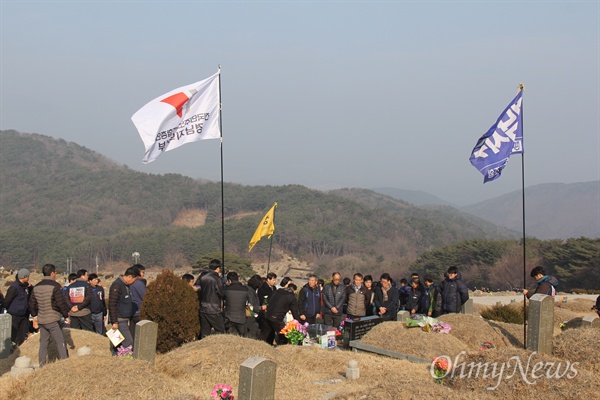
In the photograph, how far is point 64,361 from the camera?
7.94m

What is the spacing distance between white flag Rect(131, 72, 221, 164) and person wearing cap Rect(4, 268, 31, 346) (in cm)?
322

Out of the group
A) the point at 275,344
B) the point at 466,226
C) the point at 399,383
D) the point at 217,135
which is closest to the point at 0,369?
the point at 275,344

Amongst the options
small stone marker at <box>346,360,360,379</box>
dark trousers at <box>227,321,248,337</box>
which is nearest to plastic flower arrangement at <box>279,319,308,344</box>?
dark trousers at <box>227,321,248,337</box>

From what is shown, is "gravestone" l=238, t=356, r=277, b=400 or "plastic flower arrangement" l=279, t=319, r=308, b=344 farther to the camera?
"plastic flower arrangement" l=279, t=319, r=308, b=344

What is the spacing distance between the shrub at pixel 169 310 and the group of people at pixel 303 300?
45 cm

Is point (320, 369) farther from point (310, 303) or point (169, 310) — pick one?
point (169, 310)

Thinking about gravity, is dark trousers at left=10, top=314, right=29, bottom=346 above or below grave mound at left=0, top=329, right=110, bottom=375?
above

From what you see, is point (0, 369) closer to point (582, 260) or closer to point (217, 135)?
point (217, 135)

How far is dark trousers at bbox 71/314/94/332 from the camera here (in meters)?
11.9

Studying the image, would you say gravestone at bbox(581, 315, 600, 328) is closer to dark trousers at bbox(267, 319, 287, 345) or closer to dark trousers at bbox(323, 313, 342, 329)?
dark trousers at bbox(323, 313, 342, 329)

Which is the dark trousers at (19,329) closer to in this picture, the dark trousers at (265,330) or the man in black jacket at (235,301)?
the man in black jacket at (235,301)

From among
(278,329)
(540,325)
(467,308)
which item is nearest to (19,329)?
(278,329)

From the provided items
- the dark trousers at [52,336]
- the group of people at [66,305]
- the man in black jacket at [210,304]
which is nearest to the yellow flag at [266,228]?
the group of people at [66,305]

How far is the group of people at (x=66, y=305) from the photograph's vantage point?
362 inches
